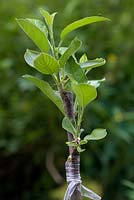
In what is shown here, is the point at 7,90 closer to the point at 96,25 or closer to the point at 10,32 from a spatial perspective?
the point at 10,32

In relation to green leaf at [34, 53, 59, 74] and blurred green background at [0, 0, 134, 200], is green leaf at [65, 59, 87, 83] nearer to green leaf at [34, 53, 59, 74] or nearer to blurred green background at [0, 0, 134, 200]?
green leaf at [34, 53, 59, 74]

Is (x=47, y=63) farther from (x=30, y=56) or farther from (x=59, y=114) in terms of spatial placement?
(x=59, y=114)

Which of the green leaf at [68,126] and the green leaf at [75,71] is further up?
the green leaf at [75,71]

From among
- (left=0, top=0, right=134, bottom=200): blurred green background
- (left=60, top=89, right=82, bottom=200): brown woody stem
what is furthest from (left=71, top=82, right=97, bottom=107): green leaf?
(left=0, top=0, right=134, bottom=200): blurred green background

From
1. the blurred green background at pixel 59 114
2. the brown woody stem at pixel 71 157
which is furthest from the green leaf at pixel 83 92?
the blurred green background at pixel 59 114

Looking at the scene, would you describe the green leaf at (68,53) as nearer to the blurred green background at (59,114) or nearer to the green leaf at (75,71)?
the green leaf at (75,71)

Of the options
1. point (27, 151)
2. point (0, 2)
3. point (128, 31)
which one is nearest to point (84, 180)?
point (27, 151)

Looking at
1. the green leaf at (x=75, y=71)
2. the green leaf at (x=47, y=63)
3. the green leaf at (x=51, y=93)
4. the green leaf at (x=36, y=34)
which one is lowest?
the green leaf at (x=51, y=93)
